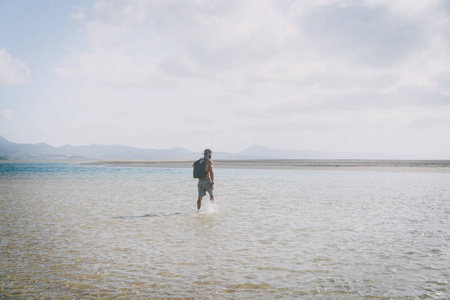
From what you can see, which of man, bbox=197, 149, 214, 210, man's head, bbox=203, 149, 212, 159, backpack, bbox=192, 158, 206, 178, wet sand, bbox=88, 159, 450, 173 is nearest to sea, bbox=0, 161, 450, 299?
man, bbox=197, 149, 214, 210

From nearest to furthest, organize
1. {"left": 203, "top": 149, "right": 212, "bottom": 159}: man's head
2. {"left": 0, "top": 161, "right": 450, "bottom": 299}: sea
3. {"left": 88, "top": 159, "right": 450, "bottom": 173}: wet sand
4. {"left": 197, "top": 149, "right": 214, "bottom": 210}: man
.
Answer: {"left": 0, "top": 161, "right": 450, "bottom": 299}: sea
{"left": 203, "top": 149, "right": 212, "bottom": 159}: man's head
{"left": 197, "top": 149, "right": 214, "bottom": 210}: man
{"left": 88, "top": 159, "right": 450, "bottom": 173}: wet sand

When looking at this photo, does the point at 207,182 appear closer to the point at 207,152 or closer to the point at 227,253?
the point at 207,152

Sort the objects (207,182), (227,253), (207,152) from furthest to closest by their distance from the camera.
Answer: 1. (207,182)
2. (207,152)
3. (227,253)

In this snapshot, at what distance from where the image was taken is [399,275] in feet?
22.5

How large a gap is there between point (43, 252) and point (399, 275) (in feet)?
26.2

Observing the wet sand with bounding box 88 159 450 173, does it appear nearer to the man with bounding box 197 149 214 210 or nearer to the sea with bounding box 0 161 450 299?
the man with bounding box 197 149 214 210

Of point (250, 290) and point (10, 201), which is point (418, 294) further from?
point (10, 201)

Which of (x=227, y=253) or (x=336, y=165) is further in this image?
(x=336, y=165)

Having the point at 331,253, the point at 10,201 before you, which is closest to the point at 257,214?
the point at 331,253

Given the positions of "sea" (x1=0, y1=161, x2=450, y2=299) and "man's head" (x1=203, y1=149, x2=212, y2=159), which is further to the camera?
"man's head" (x1=203, y1=149, x2=212, y2=159)

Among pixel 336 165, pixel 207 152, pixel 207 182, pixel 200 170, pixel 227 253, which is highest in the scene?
pixel 207 152

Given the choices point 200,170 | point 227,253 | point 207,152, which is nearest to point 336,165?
point 200,170

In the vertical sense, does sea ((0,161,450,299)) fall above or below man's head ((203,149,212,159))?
below

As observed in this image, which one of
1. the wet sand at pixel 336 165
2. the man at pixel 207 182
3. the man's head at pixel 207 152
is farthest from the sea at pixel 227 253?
the wet sand at pixel 336 165
